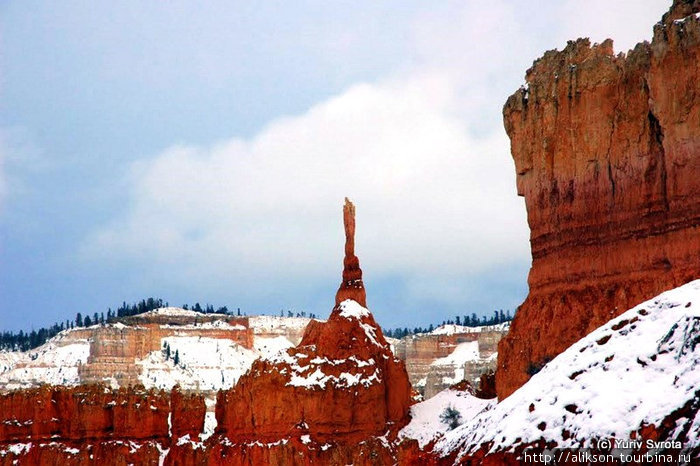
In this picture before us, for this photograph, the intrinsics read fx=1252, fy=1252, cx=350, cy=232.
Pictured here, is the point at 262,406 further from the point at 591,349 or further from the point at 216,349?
the point at 216,349

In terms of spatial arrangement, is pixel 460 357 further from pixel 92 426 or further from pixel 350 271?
pixel 350 271

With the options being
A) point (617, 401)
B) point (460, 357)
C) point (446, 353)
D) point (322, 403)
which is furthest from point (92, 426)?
point (446, 353)

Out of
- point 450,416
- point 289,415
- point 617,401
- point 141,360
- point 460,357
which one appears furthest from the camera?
point 141,360

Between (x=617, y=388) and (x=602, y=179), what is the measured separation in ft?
85.0

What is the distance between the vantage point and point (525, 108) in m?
48.5

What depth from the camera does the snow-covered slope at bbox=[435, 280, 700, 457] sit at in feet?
61.5

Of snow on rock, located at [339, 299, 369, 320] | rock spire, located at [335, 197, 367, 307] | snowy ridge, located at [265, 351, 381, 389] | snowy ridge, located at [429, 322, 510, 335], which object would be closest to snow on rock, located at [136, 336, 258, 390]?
snowy ridge, located at [429, 322, 510, 335]

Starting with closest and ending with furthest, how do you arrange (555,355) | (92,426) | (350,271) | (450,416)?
1. (555,355)
2. (450,416)
3. (350,271)
4. (92,426)

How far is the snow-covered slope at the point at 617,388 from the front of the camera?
1875 centimetres

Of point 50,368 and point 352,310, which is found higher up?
point 50,368

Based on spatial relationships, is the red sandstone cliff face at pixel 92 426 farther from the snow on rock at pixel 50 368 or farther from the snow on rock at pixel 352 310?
the snow on rock at pixel 50 368

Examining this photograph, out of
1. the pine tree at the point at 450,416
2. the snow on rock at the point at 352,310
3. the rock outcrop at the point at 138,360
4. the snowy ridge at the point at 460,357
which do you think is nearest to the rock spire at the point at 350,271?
the snow on rock at the point at 352,310

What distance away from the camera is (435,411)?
6500 cm

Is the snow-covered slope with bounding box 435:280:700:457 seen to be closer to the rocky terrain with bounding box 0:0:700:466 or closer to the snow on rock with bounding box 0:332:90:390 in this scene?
the rocky terrain with bounding box 0:0:700:466
